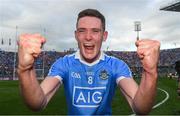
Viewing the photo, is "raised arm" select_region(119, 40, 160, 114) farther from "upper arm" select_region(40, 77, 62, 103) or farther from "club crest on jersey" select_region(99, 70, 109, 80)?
"upper arm" select_region(40, 77, 62, 103)

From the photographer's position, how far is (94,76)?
5.43 m

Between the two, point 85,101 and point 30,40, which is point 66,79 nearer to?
point 85,101

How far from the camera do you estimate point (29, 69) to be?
4.21 meters

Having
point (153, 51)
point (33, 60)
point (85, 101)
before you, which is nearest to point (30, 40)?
point (33, 60)

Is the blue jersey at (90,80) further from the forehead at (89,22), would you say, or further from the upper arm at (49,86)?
the forehead at (89,22)

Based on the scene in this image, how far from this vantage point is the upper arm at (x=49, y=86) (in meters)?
5.02

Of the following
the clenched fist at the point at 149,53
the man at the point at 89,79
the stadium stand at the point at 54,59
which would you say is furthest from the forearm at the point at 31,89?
the stadium stand at the point at 54,59

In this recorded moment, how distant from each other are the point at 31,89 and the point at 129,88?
3.97 feet

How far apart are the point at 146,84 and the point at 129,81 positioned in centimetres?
91

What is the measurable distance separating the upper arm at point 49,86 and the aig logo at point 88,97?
27cm

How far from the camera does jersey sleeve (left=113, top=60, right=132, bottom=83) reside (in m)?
5.35

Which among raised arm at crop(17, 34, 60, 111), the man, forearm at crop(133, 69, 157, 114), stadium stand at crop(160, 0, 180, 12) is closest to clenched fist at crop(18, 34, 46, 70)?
raised arm at crop(17, 34, 60, 111)

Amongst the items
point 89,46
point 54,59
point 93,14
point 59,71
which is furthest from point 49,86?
point 54,59

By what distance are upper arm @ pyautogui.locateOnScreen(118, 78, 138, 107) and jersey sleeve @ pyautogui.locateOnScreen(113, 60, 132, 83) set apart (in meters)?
0.07
